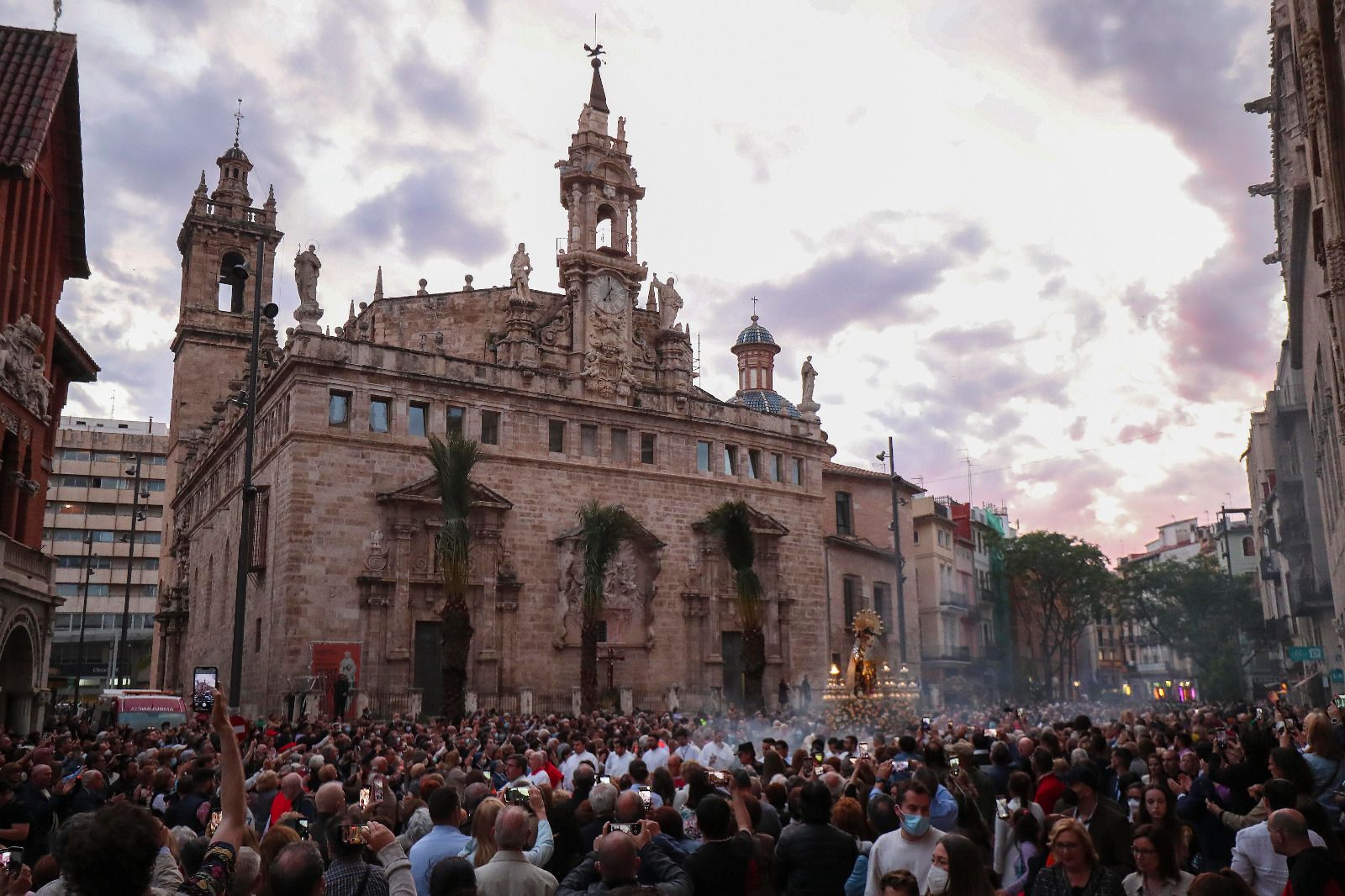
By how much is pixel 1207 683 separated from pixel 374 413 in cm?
4611

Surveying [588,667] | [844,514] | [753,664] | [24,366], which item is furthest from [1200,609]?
[24,366]

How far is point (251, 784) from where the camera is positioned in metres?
10.0

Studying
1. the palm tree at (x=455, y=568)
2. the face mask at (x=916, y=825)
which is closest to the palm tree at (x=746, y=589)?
the palm tree at (x=455, y=568)

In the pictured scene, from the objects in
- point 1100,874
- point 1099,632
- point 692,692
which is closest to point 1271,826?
point 1100,874

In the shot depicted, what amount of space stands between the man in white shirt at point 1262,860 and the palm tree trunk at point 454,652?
957 inches

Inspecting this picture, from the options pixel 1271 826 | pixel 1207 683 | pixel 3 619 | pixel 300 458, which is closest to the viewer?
pixel 1271 826

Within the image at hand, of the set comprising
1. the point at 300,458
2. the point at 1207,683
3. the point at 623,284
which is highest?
the point at 623,284

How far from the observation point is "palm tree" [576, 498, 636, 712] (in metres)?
32.3

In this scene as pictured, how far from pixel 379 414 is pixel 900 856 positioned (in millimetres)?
28461

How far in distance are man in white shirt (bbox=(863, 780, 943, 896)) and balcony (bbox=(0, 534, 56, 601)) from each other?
19.8 m

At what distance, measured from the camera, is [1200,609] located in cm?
5775

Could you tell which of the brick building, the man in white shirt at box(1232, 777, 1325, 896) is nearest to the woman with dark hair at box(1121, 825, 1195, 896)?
the man in white shirt at box(1232, 777, 1325, 896)

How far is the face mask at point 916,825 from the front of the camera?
603 centimetres

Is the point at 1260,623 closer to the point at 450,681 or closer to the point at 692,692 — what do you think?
the point at 692,692
